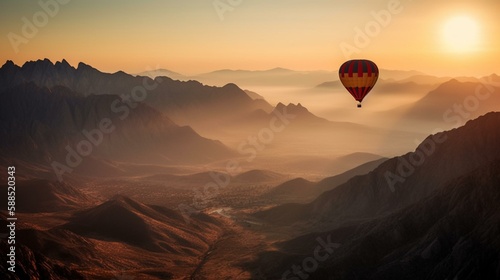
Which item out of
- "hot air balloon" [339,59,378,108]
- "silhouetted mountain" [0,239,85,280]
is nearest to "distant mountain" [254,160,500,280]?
"hot air balloon" [339,59,378,108]

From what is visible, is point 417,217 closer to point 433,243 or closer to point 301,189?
point 433,243

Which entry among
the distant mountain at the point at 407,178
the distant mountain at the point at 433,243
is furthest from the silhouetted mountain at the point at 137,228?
the distant mountain at the point at 407,178

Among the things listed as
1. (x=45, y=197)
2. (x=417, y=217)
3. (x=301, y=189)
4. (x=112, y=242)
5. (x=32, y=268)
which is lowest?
(x=112, y=242)

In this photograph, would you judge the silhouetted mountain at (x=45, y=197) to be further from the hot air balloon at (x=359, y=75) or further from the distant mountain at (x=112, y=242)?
the hot air balloon at (x=359, y=75)

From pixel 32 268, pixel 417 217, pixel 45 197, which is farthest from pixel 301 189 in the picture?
pixel 32 268

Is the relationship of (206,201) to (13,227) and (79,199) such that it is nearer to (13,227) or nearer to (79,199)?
(79,199)

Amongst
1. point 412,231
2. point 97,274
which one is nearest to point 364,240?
point 412,231
